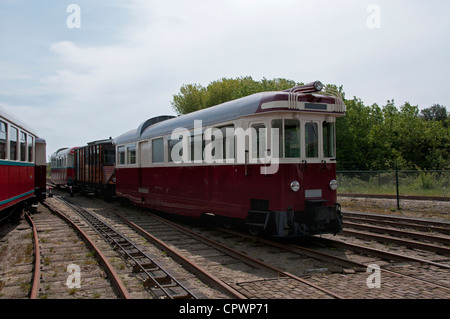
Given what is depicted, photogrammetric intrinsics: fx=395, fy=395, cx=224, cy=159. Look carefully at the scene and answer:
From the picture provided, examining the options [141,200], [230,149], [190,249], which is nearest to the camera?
[190,249]

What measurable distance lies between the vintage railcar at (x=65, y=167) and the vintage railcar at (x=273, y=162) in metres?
19.7

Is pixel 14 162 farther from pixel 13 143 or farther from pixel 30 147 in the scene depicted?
pixel 30 147

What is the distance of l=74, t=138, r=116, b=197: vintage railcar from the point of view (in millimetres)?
19438

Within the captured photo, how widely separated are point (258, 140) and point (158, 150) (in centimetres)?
529

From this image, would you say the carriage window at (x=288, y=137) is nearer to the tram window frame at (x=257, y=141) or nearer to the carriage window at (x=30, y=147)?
the tram window frame at (x=257, y=141)

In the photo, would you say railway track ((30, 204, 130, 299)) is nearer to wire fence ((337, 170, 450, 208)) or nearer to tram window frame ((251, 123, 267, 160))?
tram window frame ((251, 123, 267, 160))

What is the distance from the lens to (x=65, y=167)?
97.8ft

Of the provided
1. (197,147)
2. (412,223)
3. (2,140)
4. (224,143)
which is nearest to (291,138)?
(224,143)

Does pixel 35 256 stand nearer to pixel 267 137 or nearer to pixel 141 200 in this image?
pixel 267 137

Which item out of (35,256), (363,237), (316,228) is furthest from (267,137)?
(35,256)

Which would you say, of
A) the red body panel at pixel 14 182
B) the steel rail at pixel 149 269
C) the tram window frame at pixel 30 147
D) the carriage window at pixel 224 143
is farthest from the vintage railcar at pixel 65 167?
the carriage window at pixel 224 143
